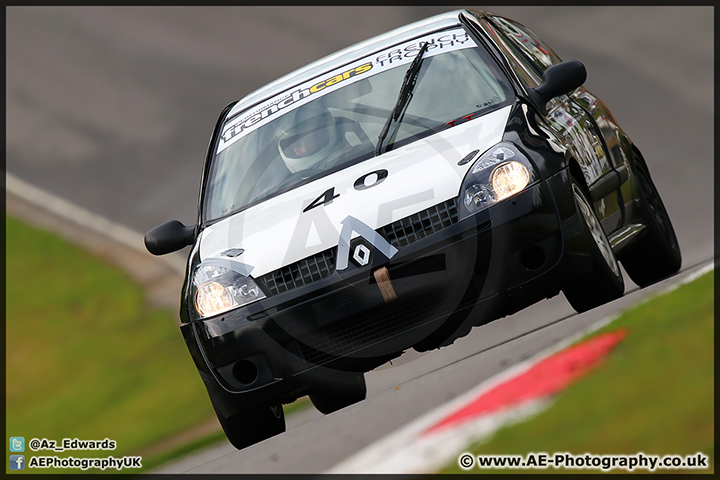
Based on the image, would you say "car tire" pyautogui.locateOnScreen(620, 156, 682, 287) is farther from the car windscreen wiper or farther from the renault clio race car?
the car windscreen wiper

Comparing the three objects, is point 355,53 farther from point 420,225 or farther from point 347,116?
point 420,225

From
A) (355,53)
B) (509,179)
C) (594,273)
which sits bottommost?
(594,273)

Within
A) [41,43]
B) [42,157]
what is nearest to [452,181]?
[42,157]

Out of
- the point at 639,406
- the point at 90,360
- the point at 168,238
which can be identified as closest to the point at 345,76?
the point at 168,238

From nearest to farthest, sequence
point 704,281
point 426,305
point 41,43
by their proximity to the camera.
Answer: point 426,305 < point 704,281 < point 41,43

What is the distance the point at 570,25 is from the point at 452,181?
1141 centimetres

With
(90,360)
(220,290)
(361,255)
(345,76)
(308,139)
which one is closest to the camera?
(361,255)

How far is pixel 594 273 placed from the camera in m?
4.96

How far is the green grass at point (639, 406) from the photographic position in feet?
12.9

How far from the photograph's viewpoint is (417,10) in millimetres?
16859

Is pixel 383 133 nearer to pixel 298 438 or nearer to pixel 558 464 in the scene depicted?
pixel 298 438

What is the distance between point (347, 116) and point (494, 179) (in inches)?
51.2

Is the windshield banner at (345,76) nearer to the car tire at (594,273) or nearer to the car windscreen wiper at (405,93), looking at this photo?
the car windscreen wiper at (405,93)

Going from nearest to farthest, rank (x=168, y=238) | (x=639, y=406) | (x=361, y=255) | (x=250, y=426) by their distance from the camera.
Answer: (x=639, y=406) → (x=361, y=255) → (x=250, y=426) → (x=168, y=238)
